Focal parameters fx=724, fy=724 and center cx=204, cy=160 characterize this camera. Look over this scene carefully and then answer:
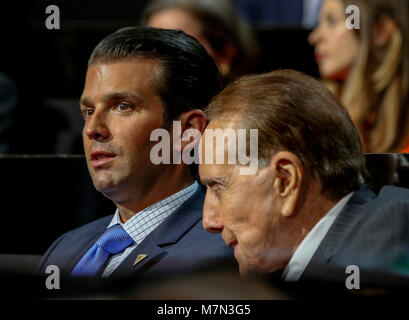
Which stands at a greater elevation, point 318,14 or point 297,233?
point 318,14

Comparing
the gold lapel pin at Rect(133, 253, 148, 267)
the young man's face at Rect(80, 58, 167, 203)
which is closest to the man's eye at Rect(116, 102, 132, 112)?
the young man's face at Rect(80, 58, 167, 203)

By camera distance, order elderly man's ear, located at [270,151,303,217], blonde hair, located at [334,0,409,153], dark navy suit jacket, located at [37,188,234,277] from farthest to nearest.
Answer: blonde hair, located at [334,0,409,153] → dark navy suit jacket, located at [37,188,234,277] → elderly man's ear, located at [270,151,303,217]

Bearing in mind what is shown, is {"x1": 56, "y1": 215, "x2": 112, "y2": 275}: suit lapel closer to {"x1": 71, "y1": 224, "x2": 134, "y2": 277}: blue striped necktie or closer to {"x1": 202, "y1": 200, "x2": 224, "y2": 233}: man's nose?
{"x1": 71, "y1": 224, "x2": 134, "y2": 277}: blue striped necktie

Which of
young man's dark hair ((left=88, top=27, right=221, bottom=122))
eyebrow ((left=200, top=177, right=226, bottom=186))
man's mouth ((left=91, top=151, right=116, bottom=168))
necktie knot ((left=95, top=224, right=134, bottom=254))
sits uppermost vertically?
young man's dark hair ((left=88, top=27, right=221, bottom=122))

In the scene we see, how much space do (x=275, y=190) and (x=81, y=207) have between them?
416mm

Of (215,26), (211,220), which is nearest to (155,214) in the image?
(211,220)

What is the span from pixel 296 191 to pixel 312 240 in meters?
0.10

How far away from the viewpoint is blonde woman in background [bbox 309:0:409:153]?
59.6 inches

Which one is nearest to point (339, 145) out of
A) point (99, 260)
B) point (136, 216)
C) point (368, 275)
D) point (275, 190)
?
point (275, 190)

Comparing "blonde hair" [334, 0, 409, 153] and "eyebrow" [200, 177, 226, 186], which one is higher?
"blonde hair" [334, 0, 409, 153]

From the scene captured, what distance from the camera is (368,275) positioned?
135cm

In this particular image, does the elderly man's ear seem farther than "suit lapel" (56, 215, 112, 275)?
No
